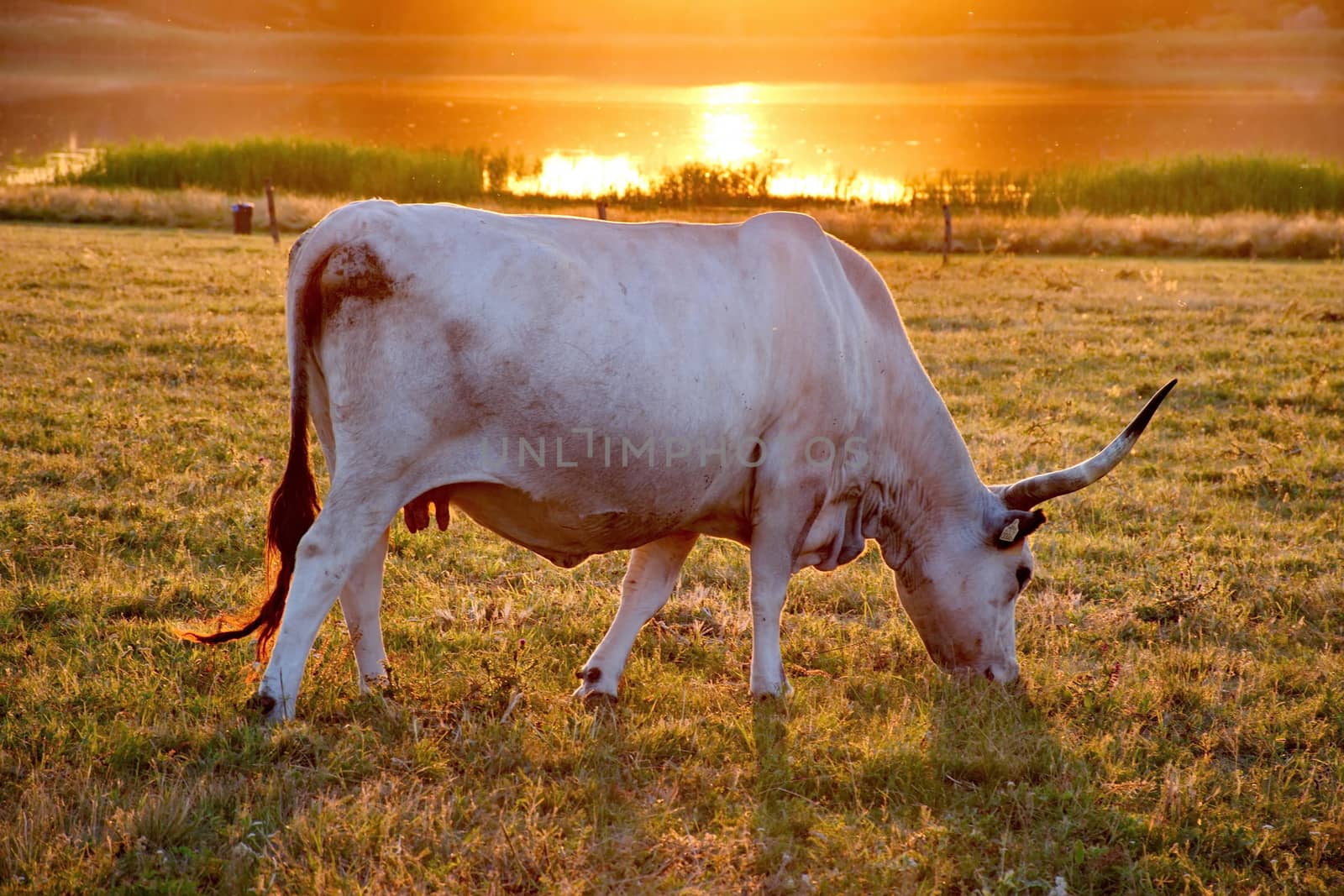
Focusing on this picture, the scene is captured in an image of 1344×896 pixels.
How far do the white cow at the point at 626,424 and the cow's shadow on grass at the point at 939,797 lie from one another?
422 millimetres

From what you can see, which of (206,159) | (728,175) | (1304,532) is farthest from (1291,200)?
(206,159)

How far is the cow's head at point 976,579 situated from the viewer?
5.07 meters

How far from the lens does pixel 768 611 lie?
16.0 ft

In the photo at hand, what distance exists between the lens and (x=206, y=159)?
1334 inches

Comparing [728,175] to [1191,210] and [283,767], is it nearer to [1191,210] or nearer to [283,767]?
[1191,210]

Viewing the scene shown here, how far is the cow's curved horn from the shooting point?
4.56 m

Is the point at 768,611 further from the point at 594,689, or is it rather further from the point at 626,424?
the point at 626,424

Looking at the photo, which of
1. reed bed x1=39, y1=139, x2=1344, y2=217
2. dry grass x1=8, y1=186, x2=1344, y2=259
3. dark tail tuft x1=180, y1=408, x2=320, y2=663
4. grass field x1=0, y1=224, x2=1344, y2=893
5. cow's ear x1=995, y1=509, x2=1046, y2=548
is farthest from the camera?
reed bed x1=39, y1=139, x2=1344, y2=217

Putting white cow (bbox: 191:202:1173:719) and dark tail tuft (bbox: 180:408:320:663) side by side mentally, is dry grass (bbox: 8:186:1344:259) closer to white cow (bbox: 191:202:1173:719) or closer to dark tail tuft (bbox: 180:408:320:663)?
white cow (bbox: 191:202:1173:719)

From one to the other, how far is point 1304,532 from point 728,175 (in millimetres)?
25749

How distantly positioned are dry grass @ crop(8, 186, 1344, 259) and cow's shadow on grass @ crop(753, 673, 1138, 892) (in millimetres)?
18919

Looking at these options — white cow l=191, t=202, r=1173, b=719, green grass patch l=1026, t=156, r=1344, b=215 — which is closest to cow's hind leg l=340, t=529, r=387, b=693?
white cow l=191, t=202, r=1173, b=719

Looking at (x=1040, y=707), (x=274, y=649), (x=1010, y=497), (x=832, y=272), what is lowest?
(x=1040, y=707)

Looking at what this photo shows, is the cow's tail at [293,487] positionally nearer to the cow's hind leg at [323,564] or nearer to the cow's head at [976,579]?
the cow's hind leg at [323,564]
